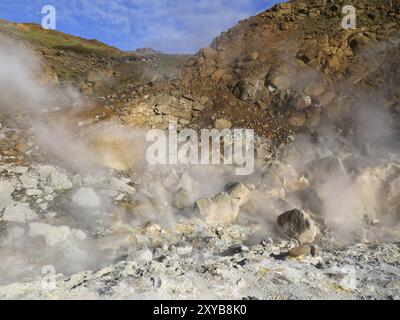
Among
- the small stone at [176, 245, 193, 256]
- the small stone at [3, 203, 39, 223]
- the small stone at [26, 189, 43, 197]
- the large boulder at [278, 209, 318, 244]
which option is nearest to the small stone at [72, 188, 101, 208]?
the small stone at [26, 189, 43, 197]

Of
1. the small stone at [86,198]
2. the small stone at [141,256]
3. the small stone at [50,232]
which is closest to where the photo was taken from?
the small stone at [141,256]

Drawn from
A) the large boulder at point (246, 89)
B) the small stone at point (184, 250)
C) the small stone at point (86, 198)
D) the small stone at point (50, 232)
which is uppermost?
the large boulder at point (246, 89)

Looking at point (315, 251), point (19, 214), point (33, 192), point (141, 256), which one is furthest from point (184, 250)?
point (33, 192)

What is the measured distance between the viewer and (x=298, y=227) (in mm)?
7848

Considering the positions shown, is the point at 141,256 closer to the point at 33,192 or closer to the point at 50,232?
the point at 50,232

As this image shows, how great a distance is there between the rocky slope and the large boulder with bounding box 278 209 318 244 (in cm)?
2

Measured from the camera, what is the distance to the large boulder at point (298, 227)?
25.6 feet

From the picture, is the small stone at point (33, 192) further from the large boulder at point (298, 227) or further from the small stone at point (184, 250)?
the large boulder at point (298, 227)

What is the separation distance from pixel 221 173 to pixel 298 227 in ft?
8.34

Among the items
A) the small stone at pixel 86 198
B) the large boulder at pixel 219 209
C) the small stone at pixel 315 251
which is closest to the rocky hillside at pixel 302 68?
the large boulder at pixel 219 209

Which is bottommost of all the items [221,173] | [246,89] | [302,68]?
[221,173]

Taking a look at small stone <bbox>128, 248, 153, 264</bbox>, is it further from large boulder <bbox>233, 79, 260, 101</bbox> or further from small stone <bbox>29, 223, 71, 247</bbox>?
large boulder <bbox>233, 79, 260, 101</bbox>

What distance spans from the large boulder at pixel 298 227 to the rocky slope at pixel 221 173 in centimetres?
2
